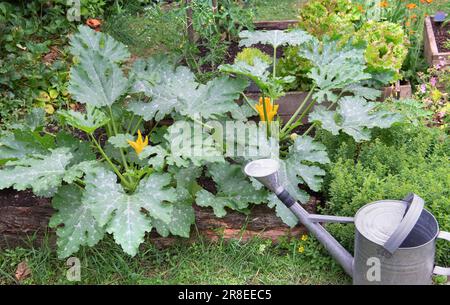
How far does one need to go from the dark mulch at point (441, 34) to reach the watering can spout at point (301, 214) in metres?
2.28

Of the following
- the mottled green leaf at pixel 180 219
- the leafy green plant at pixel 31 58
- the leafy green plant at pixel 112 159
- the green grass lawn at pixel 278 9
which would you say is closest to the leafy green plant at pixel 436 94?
the leafy green plant at pixel 112 159

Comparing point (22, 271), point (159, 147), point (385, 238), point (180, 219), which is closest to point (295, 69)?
point (159, 147)

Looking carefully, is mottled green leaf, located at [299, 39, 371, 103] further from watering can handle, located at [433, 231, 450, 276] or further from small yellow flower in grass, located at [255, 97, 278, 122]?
watering can handle, located at [433, 231, 450, 276]

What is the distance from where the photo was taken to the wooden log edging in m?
2.91

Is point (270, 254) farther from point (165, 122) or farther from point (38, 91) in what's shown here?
point (38, 91)

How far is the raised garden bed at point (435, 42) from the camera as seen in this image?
4.01 meters

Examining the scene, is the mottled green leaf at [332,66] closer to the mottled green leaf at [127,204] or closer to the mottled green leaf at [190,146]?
the mottled green leaf at [190,146]

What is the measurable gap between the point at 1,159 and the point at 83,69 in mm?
621

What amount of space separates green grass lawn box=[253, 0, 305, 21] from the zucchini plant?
211cm

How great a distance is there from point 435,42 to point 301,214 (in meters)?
2.33

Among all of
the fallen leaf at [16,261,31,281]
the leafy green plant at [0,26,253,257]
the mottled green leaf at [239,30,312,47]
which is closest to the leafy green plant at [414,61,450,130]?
the mottled green leaf at [239,30,312,47]

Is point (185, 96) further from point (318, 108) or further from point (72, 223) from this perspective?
point (72, 223)
